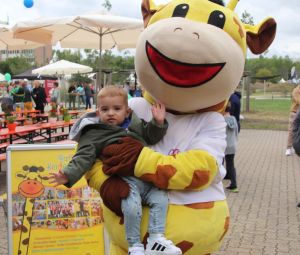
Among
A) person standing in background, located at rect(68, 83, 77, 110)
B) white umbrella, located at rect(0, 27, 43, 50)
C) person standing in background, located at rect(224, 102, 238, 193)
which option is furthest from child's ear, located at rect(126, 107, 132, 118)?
person standing in background, located at rect(68, 83, 77, 110)

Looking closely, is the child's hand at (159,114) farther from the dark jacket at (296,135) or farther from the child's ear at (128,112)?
the dark jacket at (296,135)

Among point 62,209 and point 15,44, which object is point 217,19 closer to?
point 62,209

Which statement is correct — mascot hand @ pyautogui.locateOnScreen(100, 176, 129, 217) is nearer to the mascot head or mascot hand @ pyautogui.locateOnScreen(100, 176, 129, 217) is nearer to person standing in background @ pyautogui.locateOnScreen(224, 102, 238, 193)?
the mascot head

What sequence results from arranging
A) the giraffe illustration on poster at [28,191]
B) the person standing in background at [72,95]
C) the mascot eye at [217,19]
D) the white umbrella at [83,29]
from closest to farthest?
the mascot eye at [217,19]
the giraffe illustration on poster at [28,191]
the white umbrella at [83,29]
the person standing in background at [72,95]

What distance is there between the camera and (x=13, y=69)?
7006cm

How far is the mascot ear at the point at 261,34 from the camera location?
104 inches

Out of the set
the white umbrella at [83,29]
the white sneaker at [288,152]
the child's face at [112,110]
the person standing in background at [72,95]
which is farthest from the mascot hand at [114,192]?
the person standing in background at [72,95]

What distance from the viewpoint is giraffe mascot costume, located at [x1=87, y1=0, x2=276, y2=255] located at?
7.34ft

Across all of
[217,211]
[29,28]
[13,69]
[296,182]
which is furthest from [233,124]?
[13,69]

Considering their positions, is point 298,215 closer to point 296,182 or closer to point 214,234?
point 296,182

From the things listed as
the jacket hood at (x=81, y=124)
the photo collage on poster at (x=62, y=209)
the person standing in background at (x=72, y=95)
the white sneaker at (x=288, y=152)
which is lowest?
the person standing in background at (x=72, y=95)

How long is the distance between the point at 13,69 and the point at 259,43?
71.1 meters

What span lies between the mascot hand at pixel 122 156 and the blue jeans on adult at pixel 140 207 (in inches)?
2.7

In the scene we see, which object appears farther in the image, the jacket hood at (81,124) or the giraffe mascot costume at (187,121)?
the jacket hood at (81,124)
